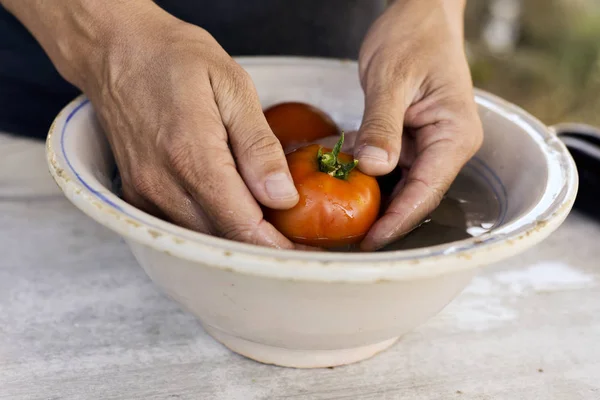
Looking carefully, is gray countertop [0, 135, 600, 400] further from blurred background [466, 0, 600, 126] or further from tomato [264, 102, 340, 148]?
blurred background [466, 0, 600, 126]

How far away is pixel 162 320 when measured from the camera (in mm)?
663

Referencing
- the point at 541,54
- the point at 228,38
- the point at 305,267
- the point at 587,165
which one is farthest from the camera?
the point at 541,54

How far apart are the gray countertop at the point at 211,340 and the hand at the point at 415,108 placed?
0.48 feet

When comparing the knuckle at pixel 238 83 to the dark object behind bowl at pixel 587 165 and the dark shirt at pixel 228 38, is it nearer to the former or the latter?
the dark shirt at pixel 228 38

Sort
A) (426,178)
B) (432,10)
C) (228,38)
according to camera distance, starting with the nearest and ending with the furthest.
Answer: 1. (426,178)
2. (432,10)
3. (228,38)

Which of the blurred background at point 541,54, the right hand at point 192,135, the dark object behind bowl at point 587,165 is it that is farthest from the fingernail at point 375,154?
the blurred background at point 541,54

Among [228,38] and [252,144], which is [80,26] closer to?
[252,144]

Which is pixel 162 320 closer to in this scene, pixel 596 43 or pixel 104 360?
pixel 104 360

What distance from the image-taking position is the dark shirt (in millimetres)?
940

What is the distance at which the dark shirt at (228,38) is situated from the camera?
3.09ft

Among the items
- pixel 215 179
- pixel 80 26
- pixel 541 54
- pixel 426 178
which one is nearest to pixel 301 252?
pixel 215 179

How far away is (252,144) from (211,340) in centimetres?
23

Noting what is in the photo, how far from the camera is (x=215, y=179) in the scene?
52 centimetres

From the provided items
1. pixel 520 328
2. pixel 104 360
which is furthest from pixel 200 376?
pixel 520 328
